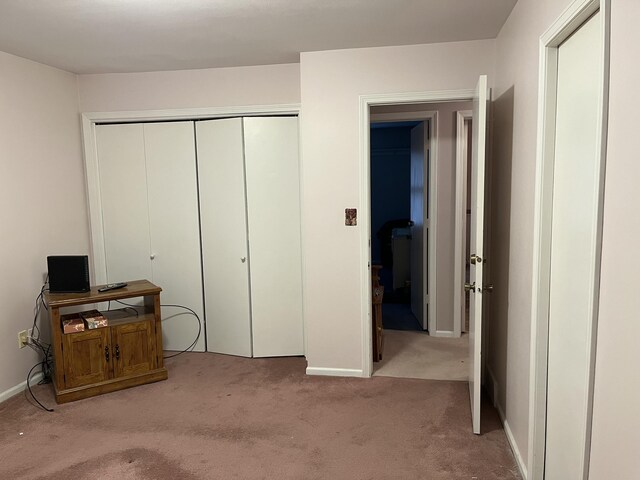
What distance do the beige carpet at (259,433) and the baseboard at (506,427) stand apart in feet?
0.12

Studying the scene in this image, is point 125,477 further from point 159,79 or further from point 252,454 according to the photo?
point 159,79

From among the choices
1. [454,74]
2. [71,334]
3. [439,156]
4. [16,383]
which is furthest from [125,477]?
[439,156]

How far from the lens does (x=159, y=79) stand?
369 cm

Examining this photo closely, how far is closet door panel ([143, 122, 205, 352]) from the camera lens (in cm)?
378

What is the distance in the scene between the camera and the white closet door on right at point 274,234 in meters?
3.61

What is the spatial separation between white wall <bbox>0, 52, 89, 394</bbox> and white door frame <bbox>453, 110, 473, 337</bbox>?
3161mm

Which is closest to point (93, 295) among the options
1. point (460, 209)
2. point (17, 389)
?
point (17, 389)

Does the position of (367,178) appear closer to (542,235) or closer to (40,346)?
(542,235)

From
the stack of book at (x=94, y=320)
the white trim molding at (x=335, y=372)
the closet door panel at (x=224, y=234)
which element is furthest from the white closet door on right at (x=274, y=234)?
the stack of book at (x=94, y=320)

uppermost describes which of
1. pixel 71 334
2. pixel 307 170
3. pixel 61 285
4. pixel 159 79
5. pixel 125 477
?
pixel 159 79

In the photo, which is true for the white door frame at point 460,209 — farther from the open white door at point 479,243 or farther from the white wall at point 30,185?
the white wall at point 30,185

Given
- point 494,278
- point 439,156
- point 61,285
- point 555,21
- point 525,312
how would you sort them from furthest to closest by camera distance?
point 439,156
point 61,285
point 494,278
point 525,312
point 555,21

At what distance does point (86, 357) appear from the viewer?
123 inches

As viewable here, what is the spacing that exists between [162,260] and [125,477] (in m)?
1.94
